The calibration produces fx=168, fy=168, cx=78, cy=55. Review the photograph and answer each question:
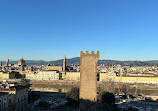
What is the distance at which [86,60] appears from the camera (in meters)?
19.4

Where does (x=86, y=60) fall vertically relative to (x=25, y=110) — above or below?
above

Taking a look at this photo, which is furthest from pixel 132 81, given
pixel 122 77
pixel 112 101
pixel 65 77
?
pixel 112 101

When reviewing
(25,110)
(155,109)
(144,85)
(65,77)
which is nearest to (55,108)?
(25,110)

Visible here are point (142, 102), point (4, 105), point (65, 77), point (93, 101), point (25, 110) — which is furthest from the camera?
point (65, 77)

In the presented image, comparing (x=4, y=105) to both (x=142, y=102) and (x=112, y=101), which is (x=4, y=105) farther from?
(x=142, y=102)

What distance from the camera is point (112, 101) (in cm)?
2305

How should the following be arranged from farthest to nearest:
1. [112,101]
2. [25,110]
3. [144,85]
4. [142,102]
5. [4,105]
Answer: [144,85]
[142,102]
[112,101]
[25,110]
[4,105]

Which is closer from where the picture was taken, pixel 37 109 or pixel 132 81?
pixel 37 109

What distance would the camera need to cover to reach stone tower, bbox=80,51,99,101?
750 inches

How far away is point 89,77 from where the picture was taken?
755 inches

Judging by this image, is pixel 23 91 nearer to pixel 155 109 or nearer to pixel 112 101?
pixel 112 101

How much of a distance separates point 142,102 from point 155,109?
3627 millimetres

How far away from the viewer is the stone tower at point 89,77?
19.1 m

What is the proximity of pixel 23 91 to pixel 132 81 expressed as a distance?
1997 inches
